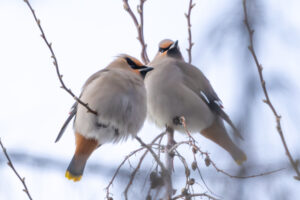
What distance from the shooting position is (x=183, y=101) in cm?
426

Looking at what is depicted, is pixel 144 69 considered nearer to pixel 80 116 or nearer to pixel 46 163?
pixel 80 116

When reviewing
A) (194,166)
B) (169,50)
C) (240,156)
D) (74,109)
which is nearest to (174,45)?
(169,50)

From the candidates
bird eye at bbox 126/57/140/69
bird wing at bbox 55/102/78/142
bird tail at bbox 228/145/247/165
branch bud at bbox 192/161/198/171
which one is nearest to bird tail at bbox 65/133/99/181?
bird wing at bbox 55/102/78/142

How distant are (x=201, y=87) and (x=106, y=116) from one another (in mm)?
1552

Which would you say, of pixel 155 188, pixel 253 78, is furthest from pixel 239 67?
pixel 155 188

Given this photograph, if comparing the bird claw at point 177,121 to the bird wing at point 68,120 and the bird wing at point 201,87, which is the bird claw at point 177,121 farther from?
the bird wing at point 68,120

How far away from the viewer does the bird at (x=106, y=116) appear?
3.28 metres

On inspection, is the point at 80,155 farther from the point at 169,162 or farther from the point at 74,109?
the point at 169,162

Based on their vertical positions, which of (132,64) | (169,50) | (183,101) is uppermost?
(132,64)

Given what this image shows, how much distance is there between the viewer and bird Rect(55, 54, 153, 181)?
3.28m

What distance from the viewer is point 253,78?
1.34 metres

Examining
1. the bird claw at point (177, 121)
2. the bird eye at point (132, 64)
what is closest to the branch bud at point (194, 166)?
the bird eye at point (132, 64)

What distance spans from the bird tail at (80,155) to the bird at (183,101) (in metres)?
1.04

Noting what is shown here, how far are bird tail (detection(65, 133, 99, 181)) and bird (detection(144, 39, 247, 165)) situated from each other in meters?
1.04
